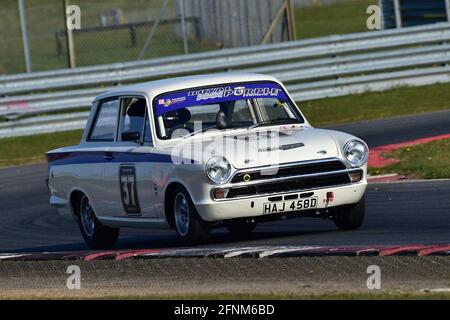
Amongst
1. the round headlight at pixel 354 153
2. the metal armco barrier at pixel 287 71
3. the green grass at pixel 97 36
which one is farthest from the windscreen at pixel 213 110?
the green grass at pixel 97 36

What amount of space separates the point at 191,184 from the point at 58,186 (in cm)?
268

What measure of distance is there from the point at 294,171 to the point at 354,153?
0.59 meters

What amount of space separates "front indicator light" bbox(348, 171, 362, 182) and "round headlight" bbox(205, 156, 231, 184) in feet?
3.56

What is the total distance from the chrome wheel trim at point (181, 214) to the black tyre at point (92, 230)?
1558 millimetres

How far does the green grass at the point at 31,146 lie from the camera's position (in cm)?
1817

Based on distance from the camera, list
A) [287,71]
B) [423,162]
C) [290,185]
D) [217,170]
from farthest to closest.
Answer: [287,71], [423,162], [290,185], [217,170]

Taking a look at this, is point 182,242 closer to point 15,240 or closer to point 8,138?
point 15,240

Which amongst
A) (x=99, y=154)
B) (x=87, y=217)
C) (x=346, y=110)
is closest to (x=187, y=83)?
(x=99, y=154)

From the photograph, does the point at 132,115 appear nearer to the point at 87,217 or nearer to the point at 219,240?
the point at 87,217

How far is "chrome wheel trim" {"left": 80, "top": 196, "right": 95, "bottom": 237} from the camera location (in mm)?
11289

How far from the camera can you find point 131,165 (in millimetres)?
10367

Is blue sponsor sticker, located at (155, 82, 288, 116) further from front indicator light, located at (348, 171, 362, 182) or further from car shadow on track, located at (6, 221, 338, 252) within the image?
front indicator light, located at (348, 171, 362, 182)

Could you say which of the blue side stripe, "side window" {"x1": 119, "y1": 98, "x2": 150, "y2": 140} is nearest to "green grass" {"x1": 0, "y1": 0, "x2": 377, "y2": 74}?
the blue side stripe
